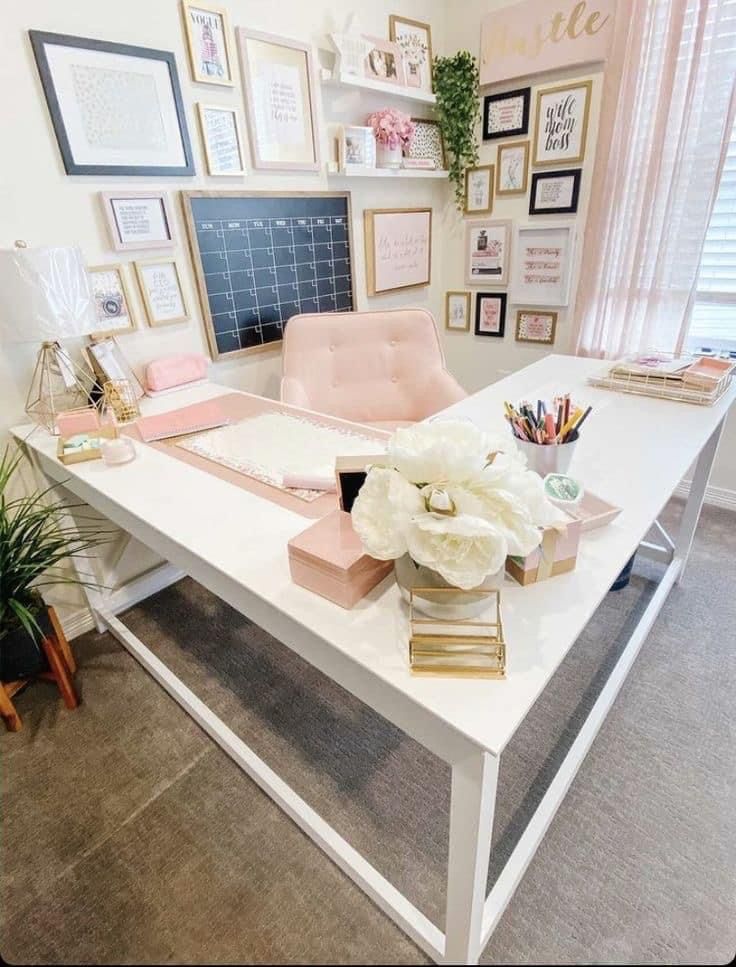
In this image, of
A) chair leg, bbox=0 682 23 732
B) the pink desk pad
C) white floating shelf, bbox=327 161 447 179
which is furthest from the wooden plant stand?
white floating shelf, bbox=327 161 447 179

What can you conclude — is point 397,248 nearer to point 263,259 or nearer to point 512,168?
point 512,168

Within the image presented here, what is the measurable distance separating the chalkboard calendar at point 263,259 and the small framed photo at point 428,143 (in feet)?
1.81

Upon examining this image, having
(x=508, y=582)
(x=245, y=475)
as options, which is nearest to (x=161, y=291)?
(x=245, y=475)

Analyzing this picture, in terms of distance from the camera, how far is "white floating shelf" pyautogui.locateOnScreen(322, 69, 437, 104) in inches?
78.7

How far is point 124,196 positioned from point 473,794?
1.82 metres

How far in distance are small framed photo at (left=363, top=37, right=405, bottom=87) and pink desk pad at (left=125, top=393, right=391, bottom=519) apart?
155 centimetres

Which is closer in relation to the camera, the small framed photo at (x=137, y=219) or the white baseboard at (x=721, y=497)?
the small framed photo at (x=137, y=219)

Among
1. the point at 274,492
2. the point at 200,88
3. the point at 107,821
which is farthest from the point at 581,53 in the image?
the point at 107,821

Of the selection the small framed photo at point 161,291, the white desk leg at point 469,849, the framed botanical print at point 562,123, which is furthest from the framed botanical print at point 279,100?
the white desk leg at point 469,849

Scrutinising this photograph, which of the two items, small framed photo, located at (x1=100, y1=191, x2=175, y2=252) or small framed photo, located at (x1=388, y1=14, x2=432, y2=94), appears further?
small framed photo, located at (x1=388, y1=14, x2=432, y2=94)

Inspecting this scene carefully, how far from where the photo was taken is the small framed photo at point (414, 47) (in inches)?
88.6

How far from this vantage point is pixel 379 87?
213 centimetres

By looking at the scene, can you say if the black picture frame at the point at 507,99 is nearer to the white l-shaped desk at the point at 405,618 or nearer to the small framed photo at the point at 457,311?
the small framed photo at the point at 457,311

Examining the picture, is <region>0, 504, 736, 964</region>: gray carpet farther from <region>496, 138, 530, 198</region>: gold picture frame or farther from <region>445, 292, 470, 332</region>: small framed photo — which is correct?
<region>496, 138, 530, 198</region>: gold picture frame
